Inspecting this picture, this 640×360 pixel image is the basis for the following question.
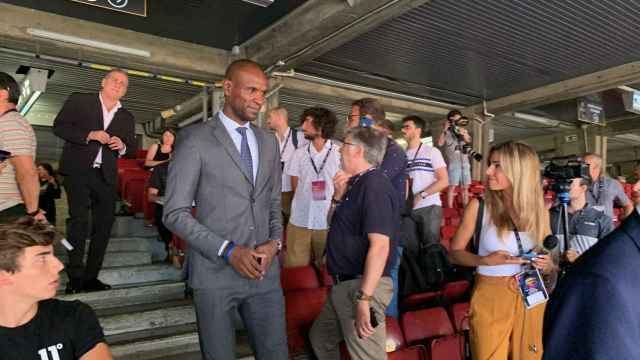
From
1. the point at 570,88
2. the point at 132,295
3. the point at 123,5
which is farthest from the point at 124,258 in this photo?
the point at 570,88

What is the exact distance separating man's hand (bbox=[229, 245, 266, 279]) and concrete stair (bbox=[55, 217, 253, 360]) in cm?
144

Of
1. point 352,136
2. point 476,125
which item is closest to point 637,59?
point 476,125

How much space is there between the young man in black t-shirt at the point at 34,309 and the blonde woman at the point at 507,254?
1605mm

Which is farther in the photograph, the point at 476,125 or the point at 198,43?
the point at 476,125

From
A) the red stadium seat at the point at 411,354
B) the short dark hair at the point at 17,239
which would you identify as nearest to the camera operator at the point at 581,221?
the red stadium seat at the point at 411,354

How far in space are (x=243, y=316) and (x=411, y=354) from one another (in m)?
1.30

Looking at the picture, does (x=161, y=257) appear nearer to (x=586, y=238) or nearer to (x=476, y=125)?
(x=586, y=238)

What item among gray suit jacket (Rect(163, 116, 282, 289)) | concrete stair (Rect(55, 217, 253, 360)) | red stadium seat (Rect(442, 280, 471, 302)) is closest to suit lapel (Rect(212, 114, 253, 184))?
gray suit jacket (Rect(163, 116, 282, 289))

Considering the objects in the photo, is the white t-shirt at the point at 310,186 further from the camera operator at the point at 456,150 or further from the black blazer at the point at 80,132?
the camera operator at the point at 456,150

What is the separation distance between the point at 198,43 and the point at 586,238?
230 inches

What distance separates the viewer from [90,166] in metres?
3.12

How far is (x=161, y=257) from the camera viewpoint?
471 cm

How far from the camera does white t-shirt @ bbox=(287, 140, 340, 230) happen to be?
132 inches

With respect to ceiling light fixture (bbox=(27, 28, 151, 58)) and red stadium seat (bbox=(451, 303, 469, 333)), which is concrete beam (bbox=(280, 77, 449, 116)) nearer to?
ceiling light fixture (bbox=(27, 28, 151, 58))
